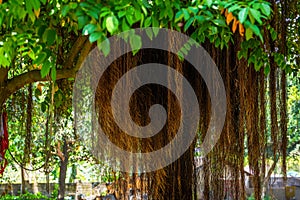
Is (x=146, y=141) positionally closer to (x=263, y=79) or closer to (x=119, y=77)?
(x=119, y=77)

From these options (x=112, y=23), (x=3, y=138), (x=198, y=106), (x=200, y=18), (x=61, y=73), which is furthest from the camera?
(x=3, y=138)

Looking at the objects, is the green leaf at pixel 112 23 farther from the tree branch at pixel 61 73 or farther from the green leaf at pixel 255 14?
the tree branch at pixel 61 73

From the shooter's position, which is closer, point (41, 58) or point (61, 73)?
point (41, 58)

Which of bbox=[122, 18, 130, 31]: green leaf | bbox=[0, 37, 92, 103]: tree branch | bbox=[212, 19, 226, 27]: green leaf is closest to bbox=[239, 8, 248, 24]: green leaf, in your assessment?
bbox=[212, 19, 226, 27]: green leaf

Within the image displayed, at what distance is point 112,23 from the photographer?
46.8 inches

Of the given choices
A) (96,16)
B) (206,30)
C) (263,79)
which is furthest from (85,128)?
(96,16)

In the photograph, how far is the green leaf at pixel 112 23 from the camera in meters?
1.18

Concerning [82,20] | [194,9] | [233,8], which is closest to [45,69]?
[82,20]

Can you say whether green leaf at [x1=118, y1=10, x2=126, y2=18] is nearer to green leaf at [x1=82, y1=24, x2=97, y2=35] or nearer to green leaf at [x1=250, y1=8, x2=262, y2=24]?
green leaf at [x1=82, y1=24, x2=97, y2=35]

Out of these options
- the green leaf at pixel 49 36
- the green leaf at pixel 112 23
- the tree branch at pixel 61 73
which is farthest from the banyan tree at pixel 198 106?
the green leaf at pixel 112 23

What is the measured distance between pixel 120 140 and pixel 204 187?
1.53 ft

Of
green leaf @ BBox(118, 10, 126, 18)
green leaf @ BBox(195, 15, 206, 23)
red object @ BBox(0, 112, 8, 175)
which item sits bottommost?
red object @ BBox(0, 112, 8, 175)

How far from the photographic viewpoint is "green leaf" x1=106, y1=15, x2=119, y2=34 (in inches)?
46.4

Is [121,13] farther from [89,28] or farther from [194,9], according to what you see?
[194,9]
